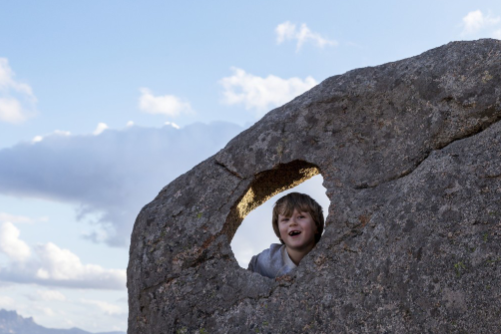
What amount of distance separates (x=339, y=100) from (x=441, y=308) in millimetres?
2034

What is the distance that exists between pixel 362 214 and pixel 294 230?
0.87m

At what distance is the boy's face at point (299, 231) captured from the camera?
18.6 feet

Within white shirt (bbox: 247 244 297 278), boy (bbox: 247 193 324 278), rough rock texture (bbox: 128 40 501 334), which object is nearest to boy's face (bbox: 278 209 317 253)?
boy (bbox: 247 193 324 278)

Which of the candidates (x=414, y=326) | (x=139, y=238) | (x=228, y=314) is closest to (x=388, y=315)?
(x=414, y=326)

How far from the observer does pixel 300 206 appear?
572 cm

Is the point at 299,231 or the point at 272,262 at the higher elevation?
the point at 299,231

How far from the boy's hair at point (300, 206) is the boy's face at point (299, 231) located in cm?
4

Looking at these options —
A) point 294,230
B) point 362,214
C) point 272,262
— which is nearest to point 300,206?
point 294,230

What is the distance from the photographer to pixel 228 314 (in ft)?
17.0

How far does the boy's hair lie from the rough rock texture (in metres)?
0.15

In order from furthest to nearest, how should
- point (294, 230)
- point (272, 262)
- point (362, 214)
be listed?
point (272, 262) < point (294, 230) < point (362, 214)

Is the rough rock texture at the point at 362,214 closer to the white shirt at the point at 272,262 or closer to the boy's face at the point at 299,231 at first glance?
the boy's face at the point at 299,231

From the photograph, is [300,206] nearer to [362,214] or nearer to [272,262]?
[272,262]

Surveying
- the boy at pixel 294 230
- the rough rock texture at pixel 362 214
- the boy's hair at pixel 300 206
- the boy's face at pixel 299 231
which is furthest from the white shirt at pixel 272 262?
the rough rock texture at pixel 362 214
